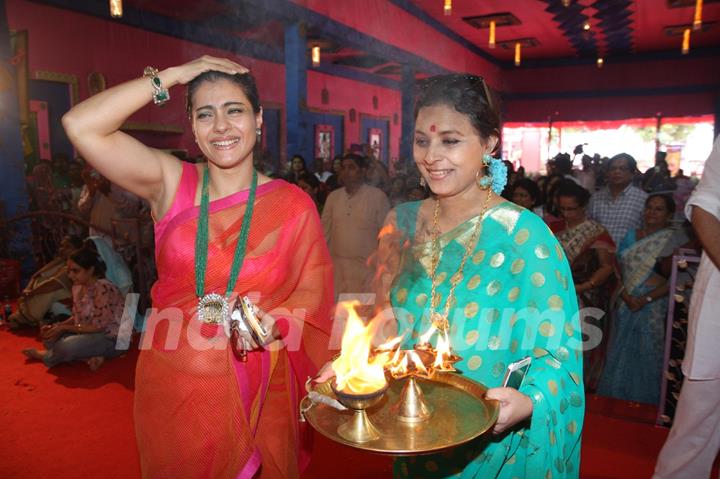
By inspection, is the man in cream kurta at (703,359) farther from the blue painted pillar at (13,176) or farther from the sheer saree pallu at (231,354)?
the blue painted pillar at (13,176)

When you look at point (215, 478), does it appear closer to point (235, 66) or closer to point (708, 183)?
point (235, 66)

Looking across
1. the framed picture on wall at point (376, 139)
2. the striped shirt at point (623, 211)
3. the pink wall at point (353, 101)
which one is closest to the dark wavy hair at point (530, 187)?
the striped shirt at point (623, 211)

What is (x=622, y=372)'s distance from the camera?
4.43m

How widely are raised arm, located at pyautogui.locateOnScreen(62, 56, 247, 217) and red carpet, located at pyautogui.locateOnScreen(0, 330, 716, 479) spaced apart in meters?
2.22

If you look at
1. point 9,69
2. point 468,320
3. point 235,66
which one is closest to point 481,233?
point 468,320

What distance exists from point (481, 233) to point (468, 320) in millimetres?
296

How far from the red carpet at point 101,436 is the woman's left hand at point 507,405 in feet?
7.32

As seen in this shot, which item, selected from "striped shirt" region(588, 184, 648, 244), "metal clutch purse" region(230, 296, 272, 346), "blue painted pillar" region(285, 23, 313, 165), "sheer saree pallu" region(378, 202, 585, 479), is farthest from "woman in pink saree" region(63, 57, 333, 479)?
"blue painted pillar" region(285, 23, 313, 165)

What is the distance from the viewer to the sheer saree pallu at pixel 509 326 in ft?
5.11

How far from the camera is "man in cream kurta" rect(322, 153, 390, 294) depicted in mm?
5766

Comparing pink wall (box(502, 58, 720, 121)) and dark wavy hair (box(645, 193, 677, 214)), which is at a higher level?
pink wall (box(502, 58, 720, 121))

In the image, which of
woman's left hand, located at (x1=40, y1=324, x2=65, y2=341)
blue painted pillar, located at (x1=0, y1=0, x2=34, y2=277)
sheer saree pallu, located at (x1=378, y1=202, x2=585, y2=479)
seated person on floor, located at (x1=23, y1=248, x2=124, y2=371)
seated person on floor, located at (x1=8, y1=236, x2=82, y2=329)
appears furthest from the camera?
blue painted pillar, located at (x1=0, y1=0, x2=34, y2=277)

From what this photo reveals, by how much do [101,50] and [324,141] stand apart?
7.90m

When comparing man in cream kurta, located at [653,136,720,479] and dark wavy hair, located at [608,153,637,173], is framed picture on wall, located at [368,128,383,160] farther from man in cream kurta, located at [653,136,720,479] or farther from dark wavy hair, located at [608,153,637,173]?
man in cream kurta, located at [653,136,720,479]
